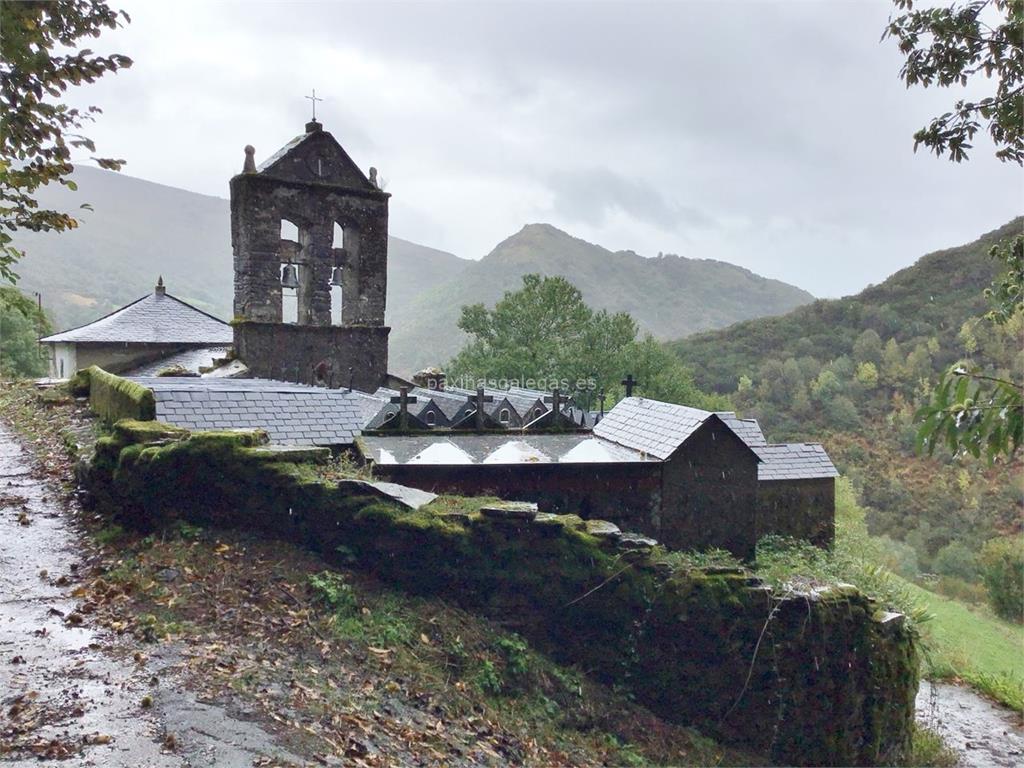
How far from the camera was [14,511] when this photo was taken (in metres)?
6.36

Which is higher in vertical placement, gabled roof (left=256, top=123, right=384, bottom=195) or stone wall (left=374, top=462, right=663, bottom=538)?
gabled roof (left=256, top=123, right=384, bottom=195)

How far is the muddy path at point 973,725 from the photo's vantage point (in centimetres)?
969

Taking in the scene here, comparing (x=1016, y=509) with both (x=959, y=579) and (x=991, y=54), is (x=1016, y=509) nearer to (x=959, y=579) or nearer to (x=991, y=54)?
(x=959, y=579)

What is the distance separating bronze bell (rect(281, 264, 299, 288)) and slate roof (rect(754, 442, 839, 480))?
37.2 ft

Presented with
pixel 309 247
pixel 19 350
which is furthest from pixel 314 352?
pixel 19 350

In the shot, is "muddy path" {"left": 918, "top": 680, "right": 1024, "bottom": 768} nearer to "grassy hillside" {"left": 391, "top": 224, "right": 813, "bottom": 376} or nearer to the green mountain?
the green mountain

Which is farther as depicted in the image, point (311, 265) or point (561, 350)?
point (561, 350)

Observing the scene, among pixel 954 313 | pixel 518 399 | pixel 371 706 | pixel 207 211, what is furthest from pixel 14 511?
pixel 207 211

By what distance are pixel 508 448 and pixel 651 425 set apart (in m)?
2.44

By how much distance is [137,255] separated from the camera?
313 feet

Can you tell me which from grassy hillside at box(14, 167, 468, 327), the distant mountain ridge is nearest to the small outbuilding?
grassy hillside at box(14, 167, 468, 327)

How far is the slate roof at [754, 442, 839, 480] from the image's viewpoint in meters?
12.9

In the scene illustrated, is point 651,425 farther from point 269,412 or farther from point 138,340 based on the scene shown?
point 138,340

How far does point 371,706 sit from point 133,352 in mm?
18282
